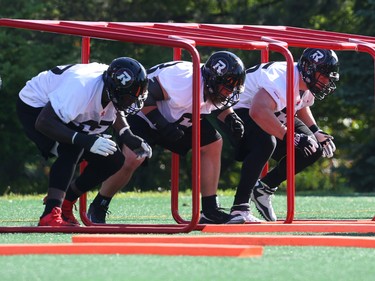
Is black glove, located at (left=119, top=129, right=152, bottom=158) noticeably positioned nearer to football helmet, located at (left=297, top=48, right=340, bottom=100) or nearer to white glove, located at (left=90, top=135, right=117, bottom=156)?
white glove, located at (left=90, top=135, right=117, bottom=156)

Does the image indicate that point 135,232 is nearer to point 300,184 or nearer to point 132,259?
point 132,259

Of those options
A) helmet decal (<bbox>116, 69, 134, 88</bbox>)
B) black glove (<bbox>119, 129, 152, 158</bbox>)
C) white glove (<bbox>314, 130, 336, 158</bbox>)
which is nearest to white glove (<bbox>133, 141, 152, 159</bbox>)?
black glove (<bbox>119, 129, 152, 158</bbox>)

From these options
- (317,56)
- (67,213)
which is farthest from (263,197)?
(67,213)

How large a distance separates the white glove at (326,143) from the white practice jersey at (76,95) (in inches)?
80.2

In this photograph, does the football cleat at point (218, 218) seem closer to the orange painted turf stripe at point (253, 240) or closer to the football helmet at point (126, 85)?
the football helmet at point (126, 85)

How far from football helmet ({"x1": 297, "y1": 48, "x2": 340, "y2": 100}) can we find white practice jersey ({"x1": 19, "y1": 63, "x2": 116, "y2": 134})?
1.53 m

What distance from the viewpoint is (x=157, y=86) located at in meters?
8.27

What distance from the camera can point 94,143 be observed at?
759 centimetres

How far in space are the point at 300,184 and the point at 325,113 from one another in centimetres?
172

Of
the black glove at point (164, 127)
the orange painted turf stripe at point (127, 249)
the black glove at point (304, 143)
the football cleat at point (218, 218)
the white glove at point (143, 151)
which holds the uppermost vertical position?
the black glove at point (164, 127)

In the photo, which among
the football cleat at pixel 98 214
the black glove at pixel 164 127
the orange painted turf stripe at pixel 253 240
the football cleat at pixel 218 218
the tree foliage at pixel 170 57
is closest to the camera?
the orange painted turf stripe at pixel 253 240

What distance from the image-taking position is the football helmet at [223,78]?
816 cm

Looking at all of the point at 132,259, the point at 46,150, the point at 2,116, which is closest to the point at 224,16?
the point at 2,116

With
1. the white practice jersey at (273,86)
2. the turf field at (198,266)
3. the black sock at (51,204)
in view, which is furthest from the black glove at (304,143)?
the turf field at (198,266)
